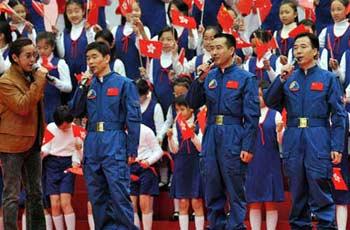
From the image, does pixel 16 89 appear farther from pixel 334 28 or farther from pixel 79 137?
pixel 334 28

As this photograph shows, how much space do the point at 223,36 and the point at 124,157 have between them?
4.48ft

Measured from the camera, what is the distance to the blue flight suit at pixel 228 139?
811cm

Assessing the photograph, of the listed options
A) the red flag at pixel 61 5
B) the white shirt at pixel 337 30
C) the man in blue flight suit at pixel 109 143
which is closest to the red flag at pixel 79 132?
the man in blue flight suit at pixel 109 143

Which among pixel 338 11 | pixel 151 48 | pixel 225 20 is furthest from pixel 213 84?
pixel 338 11

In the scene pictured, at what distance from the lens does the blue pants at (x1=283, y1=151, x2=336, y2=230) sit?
7.90m

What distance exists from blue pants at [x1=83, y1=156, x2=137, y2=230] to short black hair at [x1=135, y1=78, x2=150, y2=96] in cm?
205

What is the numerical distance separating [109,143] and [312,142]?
1.72 metres

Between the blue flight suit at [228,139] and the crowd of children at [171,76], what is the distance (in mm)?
982

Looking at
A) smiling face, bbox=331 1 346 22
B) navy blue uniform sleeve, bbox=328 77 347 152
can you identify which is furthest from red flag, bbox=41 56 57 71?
navy blue uniform sleeve, bbox=328 77 347 152

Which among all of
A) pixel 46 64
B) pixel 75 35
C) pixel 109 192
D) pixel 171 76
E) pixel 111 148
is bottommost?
pixel 109 192

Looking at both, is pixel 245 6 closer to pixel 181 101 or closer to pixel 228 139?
pixel 181 101

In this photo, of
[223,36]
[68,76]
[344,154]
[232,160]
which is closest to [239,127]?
[232,160]

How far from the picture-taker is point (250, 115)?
814 centimetres

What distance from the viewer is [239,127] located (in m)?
8.20
